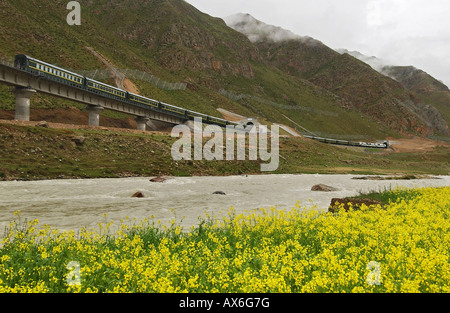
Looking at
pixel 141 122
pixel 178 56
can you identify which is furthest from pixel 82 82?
pixel 178 56

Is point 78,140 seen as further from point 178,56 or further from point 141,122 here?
point 178,56

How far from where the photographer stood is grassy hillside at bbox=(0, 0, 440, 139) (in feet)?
255

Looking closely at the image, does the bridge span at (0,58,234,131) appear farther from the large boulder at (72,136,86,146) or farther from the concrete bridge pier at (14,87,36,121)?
the large boulder at (72,136,86,146)

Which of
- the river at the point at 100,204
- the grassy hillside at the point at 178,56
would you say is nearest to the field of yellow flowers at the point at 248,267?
the river at the point at 100,204

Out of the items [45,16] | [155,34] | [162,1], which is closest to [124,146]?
[45,16]

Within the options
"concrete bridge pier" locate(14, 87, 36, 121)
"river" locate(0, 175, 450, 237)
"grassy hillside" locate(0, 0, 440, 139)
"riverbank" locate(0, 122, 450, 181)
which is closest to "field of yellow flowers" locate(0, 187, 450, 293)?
"river" locate(0, 175, 450, 237)

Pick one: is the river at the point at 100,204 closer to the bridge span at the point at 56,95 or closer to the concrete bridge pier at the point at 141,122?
the bridge span at the point at 56,95

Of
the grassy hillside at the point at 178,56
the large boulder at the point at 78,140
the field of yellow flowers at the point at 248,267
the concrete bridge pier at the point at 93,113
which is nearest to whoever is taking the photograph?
the field of yellow flowers at the point at 248,267

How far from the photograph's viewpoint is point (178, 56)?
131 m

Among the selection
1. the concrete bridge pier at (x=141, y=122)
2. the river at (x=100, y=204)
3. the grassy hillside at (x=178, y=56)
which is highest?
the grassy hillside at (x=178, y=56)

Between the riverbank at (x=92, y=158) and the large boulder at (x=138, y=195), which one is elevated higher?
the riverbank at (x=92, y=158)

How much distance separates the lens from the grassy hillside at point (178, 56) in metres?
77.8

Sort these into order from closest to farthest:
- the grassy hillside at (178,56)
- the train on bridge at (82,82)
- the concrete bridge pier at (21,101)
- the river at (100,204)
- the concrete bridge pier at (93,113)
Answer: the river at (100,204) < the train on bridge at (82,82) < the concrete bridge pier at (21,101) < the concrete bridge pier at (93,113) < the grassy hillside at (178,56)

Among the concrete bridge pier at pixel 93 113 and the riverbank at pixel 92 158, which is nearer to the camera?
the riverbank at pixel 92 158
